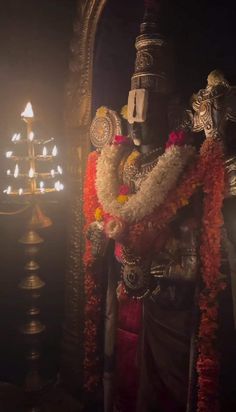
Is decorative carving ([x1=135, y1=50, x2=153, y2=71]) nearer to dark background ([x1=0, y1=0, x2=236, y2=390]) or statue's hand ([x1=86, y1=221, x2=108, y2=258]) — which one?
dark background ([x1=0, y1=0, x2=236, y2=390])

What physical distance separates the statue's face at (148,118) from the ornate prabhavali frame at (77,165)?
0.71 metres

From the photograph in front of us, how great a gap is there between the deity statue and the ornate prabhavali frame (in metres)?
0.39

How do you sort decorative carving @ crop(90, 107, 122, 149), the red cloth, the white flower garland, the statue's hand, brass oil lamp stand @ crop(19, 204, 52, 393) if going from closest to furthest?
the white flower garland < the red cloth < the statue's hand < decorative carving @ crop(90, 107, 122, 149) < brass oil lamp stand @ crop(19, 204, 52, 393)

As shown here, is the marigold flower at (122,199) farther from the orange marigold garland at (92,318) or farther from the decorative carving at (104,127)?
the decorative carving at (104,127)

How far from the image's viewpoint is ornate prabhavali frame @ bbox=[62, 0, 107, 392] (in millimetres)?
3164

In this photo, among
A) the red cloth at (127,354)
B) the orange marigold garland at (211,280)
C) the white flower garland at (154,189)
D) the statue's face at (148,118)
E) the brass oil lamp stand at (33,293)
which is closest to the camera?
the orange marigold garland at (211,280)

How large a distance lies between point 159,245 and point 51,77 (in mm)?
1950

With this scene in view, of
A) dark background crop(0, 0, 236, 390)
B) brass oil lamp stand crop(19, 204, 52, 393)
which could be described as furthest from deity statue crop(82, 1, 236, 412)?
brass oil lamp stand crop(19, 204, 52, 393)

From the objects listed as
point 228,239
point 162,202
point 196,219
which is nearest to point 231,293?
→ point 228,239

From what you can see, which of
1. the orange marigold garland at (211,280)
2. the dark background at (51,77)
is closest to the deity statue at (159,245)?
the orange marigold garland at (211,280)

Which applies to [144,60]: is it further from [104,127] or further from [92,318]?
[92,318]

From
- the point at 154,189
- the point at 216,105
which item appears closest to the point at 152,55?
the point at 216,105

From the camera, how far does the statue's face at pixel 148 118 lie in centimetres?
250

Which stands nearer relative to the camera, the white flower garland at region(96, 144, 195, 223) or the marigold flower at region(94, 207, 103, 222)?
the white flower garland at region(96, 144, 195, 223)
